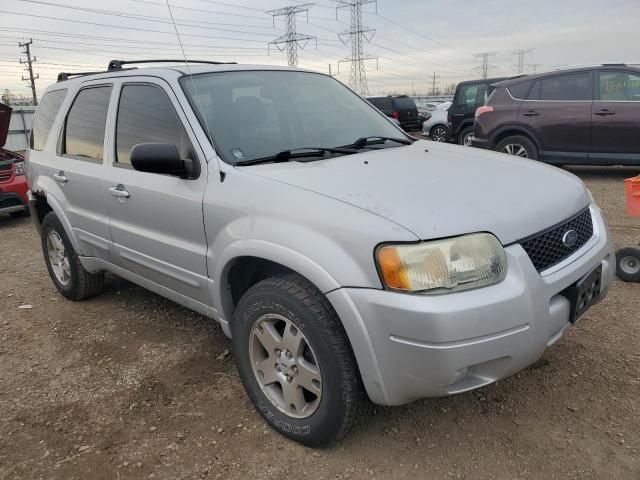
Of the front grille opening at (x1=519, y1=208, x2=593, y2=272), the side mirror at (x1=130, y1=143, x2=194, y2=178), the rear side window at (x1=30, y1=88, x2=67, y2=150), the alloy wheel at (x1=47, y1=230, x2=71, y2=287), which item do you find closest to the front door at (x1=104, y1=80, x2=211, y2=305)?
the side mirror at (x1=130, y1=143, x2=194, y2=178)

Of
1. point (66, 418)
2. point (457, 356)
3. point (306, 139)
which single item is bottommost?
point (66, 418)

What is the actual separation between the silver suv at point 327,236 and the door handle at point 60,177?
0.82 ft

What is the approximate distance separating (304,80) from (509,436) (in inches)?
96.8

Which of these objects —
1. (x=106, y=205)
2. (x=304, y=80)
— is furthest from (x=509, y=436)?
(x=106, y=205)

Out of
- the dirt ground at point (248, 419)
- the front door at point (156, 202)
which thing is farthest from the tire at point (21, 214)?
the front door at point (156, 202)

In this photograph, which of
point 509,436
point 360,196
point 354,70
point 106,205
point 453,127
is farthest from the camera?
point 354,70

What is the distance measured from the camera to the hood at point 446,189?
6.97 feet

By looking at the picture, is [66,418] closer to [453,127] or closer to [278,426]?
[278,426]

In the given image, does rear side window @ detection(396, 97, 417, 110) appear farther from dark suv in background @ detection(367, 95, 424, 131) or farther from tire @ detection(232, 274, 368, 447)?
tire @ detection(232, 274, 368, 447)

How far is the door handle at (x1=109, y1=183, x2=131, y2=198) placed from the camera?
3.31 meters

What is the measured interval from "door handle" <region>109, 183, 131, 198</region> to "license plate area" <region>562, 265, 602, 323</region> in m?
2.49

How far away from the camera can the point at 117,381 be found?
129 inches

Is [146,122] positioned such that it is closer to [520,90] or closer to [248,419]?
[248,419]

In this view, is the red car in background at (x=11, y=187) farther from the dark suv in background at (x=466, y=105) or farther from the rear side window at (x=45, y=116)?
the dark suv in background at (x=466, y=105)
